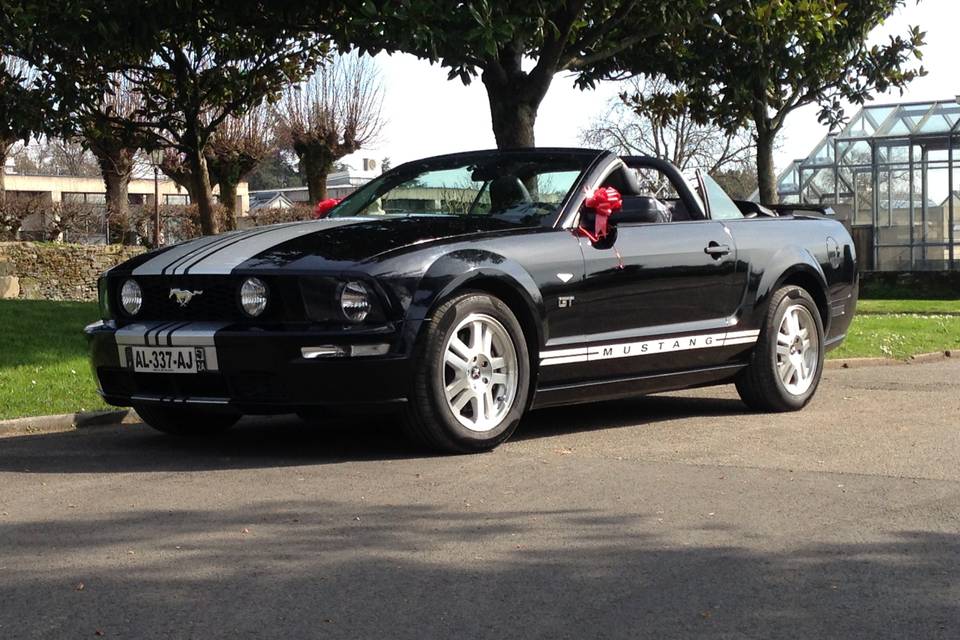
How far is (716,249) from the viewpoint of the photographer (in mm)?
8555

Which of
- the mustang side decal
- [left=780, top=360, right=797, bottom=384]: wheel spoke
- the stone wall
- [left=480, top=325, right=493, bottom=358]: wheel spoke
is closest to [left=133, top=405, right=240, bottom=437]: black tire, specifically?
[left=480, top=325, right=493, bottom=358]: wheel spoke

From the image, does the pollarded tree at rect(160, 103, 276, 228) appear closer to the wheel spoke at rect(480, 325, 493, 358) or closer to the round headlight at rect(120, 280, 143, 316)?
the round headlight at rect(120, 280, 143, 316)

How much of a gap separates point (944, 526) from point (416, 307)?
2568 mm

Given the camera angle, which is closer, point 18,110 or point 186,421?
point 186,421

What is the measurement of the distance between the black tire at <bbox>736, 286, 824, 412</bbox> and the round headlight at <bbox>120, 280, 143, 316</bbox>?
3.63 meters

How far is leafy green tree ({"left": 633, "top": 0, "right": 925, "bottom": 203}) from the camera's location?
17172mm

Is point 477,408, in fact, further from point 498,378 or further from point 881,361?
point 881,361

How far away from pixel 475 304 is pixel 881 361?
7.11 metres

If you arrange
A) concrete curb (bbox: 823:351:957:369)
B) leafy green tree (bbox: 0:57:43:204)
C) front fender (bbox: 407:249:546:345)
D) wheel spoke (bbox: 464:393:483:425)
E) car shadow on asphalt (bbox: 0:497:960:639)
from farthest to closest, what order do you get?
leafy green tree (bbox: 0:57:43:204)
concrete curb (bbox: 823:351:957:369)
wheel spoke (bbox: 464:393:483:425)
front fender (bbox: 407:249:546:345)
car shadow on asphalt (bbox: 0:497:960:639)

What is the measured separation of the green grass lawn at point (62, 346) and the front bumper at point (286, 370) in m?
2.44

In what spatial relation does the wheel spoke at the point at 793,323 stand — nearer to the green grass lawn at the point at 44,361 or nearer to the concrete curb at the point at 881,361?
the concrete curb at the point at 881,361

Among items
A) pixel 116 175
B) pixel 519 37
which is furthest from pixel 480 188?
pixel 116 175

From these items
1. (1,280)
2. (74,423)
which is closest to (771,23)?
(74,423)

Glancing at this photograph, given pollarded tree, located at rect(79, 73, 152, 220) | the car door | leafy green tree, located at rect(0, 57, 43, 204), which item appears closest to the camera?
the car door
